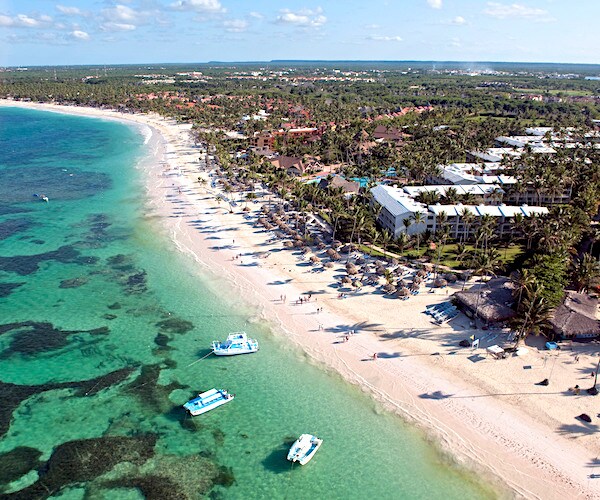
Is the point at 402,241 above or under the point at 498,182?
under

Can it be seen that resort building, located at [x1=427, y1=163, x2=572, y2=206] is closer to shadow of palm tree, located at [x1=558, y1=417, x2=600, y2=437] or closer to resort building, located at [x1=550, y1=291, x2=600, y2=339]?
resort building, located at [x1=550, y1=291, x2=600, y2=339]

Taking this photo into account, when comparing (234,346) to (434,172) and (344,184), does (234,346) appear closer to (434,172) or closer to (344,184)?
(344,184)

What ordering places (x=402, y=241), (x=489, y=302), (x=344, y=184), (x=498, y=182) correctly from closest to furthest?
1. (x=489, y=302)
2. (x=402, y=241)
3. (x=498, y=182)
4. (x=344, y=184)

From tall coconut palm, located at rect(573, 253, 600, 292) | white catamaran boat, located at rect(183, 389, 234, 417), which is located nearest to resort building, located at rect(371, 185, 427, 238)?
tall coconut palm, located at rect(573, 253, 600, 292)

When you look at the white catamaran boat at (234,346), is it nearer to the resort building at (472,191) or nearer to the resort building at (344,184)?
the resort building at (472,191)

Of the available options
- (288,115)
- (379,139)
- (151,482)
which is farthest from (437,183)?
(288,115)

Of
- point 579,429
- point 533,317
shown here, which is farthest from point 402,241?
point 579,429

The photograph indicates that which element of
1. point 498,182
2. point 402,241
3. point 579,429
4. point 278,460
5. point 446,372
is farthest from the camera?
point 498,182
